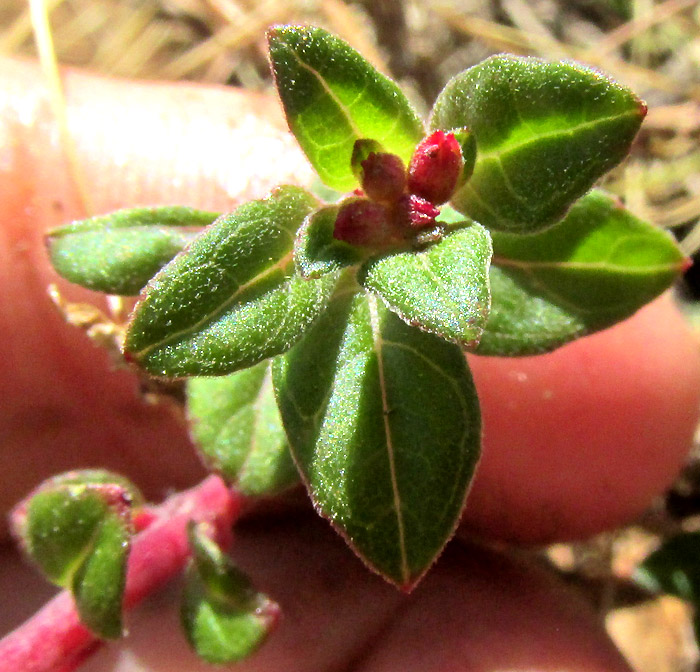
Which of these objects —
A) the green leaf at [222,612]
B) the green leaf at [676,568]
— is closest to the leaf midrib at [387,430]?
the green leaf at [222,612]

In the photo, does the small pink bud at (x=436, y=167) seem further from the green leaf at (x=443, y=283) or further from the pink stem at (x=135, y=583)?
the pink stem at (x=135, y=583)

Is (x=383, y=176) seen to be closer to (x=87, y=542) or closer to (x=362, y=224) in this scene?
(x=362, y=224)

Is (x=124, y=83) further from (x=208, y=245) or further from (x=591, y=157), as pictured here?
(x=591, y=157)

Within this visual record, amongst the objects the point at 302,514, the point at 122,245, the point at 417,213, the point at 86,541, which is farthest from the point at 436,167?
the point at 302,514

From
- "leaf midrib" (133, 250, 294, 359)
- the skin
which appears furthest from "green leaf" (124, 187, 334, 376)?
the skin

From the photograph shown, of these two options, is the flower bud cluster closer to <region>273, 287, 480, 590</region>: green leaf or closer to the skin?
<region>273, 287, 480, 590</region>: green leaf

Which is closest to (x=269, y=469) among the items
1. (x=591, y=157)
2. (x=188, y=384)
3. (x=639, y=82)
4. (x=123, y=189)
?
(x=188, y=384)
